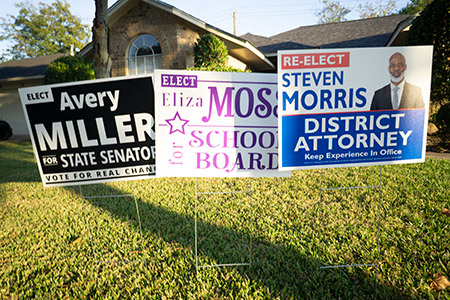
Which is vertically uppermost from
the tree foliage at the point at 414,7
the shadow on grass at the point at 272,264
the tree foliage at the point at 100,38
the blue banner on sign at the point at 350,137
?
the tree foliage at the point at 414,7

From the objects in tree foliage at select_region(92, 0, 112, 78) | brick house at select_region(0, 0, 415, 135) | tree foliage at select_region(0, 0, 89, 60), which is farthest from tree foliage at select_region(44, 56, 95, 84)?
tree foliage at select_region(0, 0, 89, 60)

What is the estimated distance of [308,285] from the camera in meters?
2.15

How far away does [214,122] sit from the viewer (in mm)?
2311

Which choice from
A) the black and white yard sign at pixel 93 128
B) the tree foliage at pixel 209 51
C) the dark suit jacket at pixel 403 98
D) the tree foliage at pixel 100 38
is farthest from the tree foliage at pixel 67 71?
the dark suit jacket at pixel 403 98

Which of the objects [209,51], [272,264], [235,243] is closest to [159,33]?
[209,51]

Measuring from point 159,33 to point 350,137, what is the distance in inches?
460

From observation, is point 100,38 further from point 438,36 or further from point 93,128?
point 438,36

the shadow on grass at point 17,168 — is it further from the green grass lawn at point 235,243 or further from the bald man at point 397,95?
the bald man at point 397,95

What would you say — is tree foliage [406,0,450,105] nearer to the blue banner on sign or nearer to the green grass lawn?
the green grass lawn

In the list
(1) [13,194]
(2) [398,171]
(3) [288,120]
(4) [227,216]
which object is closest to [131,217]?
(4) [227,216]

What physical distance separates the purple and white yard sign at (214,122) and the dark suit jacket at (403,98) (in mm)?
875

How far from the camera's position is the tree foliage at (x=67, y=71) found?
415 inches

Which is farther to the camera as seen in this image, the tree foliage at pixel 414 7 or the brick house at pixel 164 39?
the tree foliage at pixel 414 7

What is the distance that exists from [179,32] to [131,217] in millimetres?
10092
